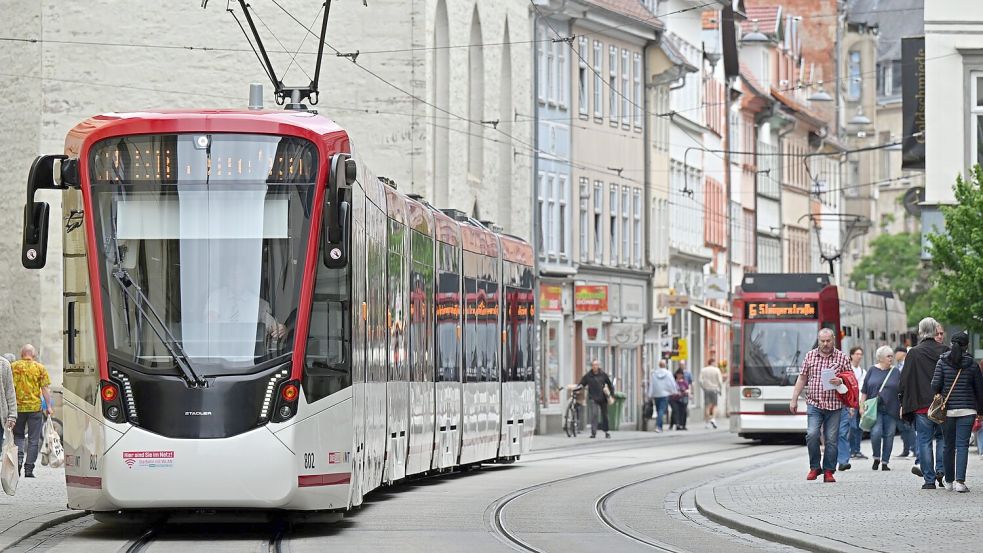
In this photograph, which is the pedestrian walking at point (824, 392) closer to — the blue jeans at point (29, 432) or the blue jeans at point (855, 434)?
the blue jeans at point (855, 434)

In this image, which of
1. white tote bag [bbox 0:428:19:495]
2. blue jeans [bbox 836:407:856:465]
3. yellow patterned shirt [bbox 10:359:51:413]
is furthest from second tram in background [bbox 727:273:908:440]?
white tote bag [bbox 0:428:19:495]

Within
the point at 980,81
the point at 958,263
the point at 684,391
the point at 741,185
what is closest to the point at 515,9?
the point at 684,391

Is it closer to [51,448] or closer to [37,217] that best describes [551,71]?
[51,448]

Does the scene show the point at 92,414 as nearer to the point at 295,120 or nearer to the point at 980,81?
the point at 295,120

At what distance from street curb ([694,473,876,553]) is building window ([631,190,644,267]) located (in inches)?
1640

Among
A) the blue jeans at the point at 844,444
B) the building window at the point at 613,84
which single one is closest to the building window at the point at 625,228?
the building window at the point at 613,84

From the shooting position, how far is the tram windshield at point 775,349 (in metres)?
40.7

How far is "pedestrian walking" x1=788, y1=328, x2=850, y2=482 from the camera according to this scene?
24141mm

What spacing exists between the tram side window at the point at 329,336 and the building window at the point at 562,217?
1546 inches

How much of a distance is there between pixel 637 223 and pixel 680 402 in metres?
8.68

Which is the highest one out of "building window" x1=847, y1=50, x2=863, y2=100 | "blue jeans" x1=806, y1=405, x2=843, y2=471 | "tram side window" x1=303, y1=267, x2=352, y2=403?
"building window" x1=847, y1=50, x2=863, y2=100

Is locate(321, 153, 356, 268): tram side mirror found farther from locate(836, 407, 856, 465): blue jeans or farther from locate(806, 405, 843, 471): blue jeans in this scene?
locate(836, 407, 856, 465): blue jeans

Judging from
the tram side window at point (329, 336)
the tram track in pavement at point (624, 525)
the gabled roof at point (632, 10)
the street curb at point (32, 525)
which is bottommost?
the tram track in pavement at point (624, 525)

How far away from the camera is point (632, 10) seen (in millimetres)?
61625
